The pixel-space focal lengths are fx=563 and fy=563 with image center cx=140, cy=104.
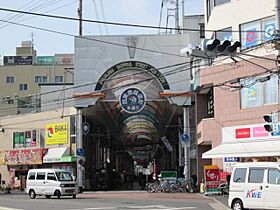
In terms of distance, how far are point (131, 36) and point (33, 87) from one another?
5079 centimetres

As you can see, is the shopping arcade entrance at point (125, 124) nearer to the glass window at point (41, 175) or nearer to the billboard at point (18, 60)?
the glass window at point (41, 175)

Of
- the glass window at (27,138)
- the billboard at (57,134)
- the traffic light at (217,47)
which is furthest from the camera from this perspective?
the glass window at (27,138)

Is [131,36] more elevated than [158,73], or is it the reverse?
[131,36]

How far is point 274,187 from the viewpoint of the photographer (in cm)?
2008

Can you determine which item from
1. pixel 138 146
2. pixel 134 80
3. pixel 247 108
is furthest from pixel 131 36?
pixel 138 146

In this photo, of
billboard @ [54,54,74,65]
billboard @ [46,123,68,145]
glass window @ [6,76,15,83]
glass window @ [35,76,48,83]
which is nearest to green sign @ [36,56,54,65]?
billboard @ [54,54,74,65]

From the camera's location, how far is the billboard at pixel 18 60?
94312 millimetres

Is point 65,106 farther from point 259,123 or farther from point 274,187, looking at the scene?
point 274,187

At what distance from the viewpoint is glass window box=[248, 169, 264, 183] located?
20.8 meters

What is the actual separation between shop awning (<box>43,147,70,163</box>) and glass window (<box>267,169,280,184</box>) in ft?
97.3

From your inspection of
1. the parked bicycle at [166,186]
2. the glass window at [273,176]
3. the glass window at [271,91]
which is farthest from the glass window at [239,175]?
the parked bicycle at [166,186]

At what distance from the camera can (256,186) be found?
20.8 metres

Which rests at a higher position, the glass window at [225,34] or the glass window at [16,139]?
the glass window at [225,34]

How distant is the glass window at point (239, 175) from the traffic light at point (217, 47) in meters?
5.71
